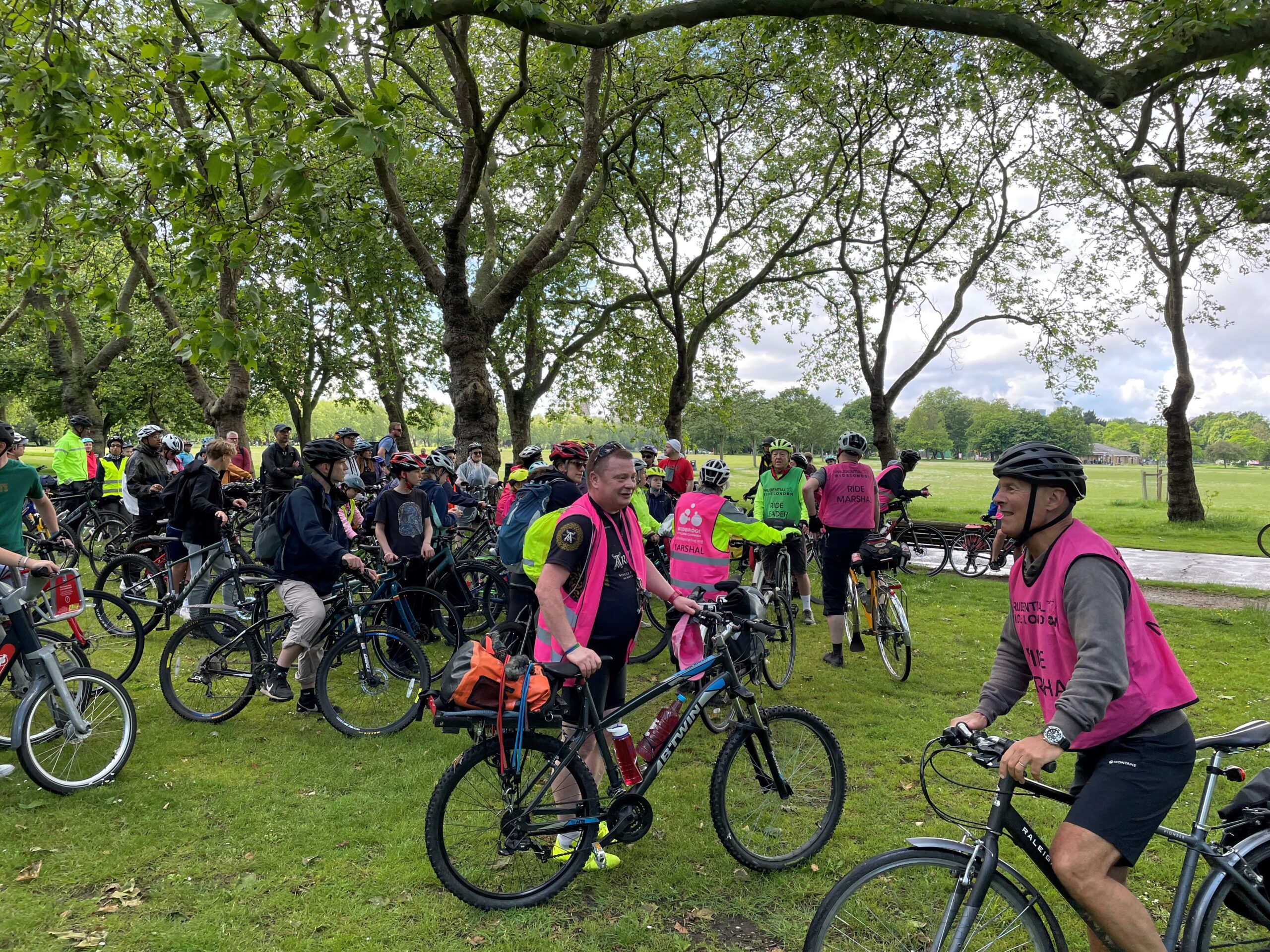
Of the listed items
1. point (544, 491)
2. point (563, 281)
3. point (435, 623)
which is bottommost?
point (435, 623)

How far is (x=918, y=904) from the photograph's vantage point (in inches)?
97.6

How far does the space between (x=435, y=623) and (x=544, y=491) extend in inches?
73.2

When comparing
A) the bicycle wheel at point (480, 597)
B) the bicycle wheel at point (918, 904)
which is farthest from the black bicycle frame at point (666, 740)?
the bicycle wheel at point (480, 597)

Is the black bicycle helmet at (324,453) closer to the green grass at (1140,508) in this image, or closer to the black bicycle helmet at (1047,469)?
the black bicycle helmet at (1047,469)

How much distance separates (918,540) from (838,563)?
8.14 metres

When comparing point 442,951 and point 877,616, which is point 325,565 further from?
point 877,616

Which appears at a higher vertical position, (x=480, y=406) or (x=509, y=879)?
(x=480, y=406)

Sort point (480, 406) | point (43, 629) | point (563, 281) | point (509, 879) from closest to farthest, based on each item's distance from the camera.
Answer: point (509, 879), point (43, 629), point (480, 406), point (563, 281)

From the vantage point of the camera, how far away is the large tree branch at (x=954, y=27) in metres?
6.25

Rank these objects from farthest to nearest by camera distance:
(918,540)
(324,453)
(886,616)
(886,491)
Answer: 1. (918,540)
2. (886,491)
3. (886,616)
4. (324,453)

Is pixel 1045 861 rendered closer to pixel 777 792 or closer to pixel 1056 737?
pixel 1056 737

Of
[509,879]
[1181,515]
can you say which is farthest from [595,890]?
[1181,515]

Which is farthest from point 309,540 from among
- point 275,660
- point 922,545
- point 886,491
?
point 922,545

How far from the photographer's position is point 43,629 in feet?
16.4
